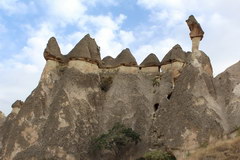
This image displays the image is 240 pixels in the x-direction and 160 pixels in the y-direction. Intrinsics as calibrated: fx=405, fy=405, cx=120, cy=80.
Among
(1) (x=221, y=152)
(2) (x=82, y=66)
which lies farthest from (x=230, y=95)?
(2) (x=82, y=66)

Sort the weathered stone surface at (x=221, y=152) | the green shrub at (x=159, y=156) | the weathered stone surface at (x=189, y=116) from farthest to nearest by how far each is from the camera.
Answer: the weathered stone surface at (x=189, y=116) → the green shrub at (x=159, y=156) → the weathered stone surface at (x=221, y=152)

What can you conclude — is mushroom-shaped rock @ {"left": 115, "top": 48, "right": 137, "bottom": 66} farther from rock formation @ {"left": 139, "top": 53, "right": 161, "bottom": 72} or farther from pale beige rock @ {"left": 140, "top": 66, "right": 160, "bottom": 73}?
pale beige rock @ {"left": 140, "top": 66, "right": 160, "bottom": 73}

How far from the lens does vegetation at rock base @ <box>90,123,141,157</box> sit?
2755 cm

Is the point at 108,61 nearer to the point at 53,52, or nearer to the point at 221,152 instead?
the point at 53,52

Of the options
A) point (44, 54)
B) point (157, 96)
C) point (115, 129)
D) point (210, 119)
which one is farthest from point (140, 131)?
point (44, 54)

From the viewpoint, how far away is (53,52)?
1323 inches

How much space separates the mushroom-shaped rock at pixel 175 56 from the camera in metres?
33.3

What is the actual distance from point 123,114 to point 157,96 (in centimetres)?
327

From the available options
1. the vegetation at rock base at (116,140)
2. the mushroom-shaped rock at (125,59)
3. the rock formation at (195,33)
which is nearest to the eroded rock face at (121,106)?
the mushroom-shaped rock at (125,59)

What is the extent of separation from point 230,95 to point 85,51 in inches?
495

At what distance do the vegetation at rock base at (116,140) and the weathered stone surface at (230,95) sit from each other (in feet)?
20.5

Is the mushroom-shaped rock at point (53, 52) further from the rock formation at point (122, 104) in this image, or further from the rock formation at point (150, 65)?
the rock formation at point (150, 65)

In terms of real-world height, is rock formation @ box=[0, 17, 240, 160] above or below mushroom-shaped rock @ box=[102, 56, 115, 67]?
below

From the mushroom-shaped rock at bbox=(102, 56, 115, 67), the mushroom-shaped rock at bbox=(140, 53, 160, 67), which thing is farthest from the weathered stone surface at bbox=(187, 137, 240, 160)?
the mushroom-shaped rock at bbox=(102, 56, 115, 67)
